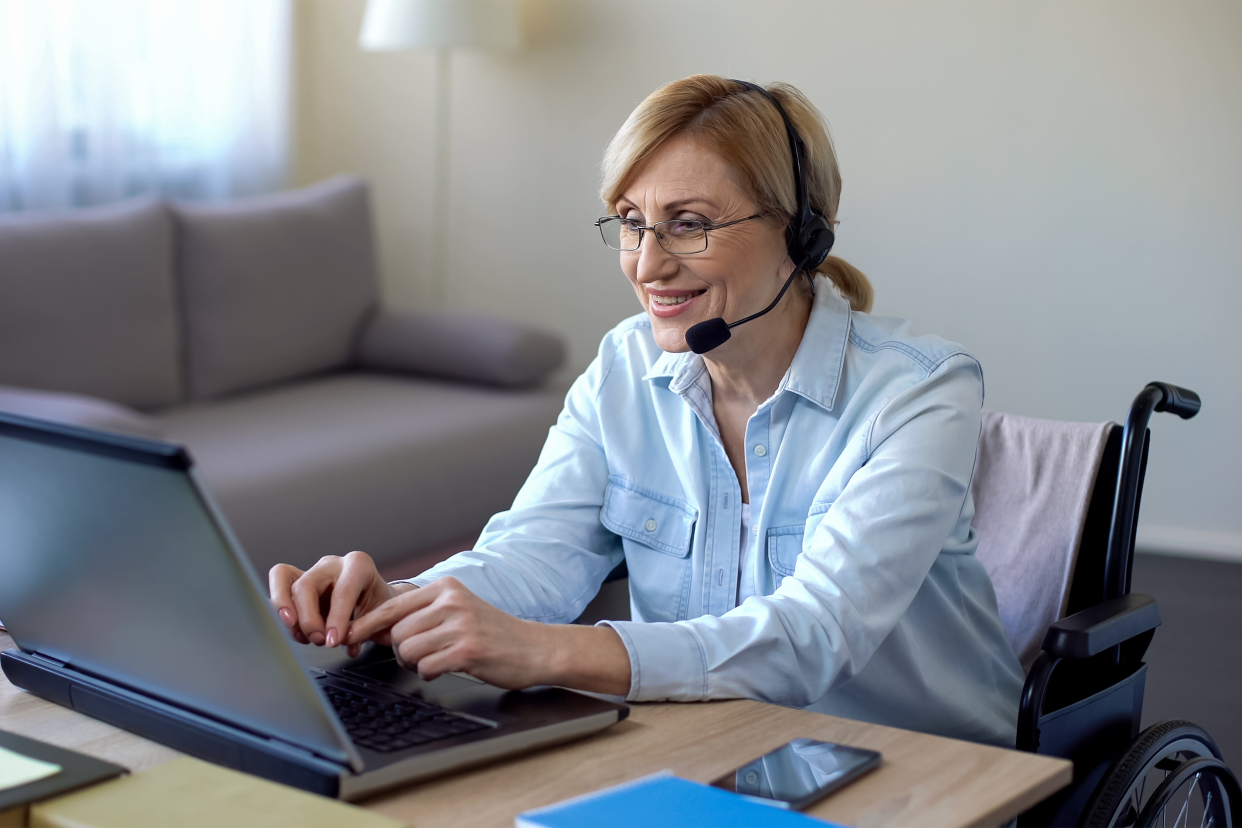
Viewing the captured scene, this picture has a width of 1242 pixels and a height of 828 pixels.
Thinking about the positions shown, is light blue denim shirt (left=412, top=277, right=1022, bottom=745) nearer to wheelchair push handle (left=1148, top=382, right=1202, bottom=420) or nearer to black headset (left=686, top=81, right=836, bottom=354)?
black headset (left=686, top=81, right=836, bottom=354)

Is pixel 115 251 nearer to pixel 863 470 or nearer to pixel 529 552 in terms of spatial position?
pixel 529 552

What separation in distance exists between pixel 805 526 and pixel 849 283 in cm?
34

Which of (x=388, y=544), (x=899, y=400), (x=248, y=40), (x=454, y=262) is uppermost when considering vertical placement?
(x=248, y=40)

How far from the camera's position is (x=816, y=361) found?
4.12 feet

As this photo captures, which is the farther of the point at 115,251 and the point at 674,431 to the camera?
the point at 115,251

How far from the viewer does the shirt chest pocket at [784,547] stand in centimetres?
124

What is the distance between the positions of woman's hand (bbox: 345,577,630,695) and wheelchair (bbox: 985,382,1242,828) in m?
0.46

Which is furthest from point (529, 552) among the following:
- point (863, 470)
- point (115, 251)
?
point (115, 251)

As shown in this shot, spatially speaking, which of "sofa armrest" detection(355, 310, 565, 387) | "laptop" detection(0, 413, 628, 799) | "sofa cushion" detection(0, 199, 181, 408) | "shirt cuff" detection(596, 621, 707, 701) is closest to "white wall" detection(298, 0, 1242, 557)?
"sofa armrest" detection(355, 310, 565, 387)

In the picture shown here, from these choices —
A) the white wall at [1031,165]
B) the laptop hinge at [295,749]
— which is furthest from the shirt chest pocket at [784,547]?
the white wall at [1031,165]

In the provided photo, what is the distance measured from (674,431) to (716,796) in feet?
2.22

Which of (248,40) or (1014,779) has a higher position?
(248,40)

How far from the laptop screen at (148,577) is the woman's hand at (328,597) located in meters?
0.17

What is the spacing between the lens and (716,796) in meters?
0.69
